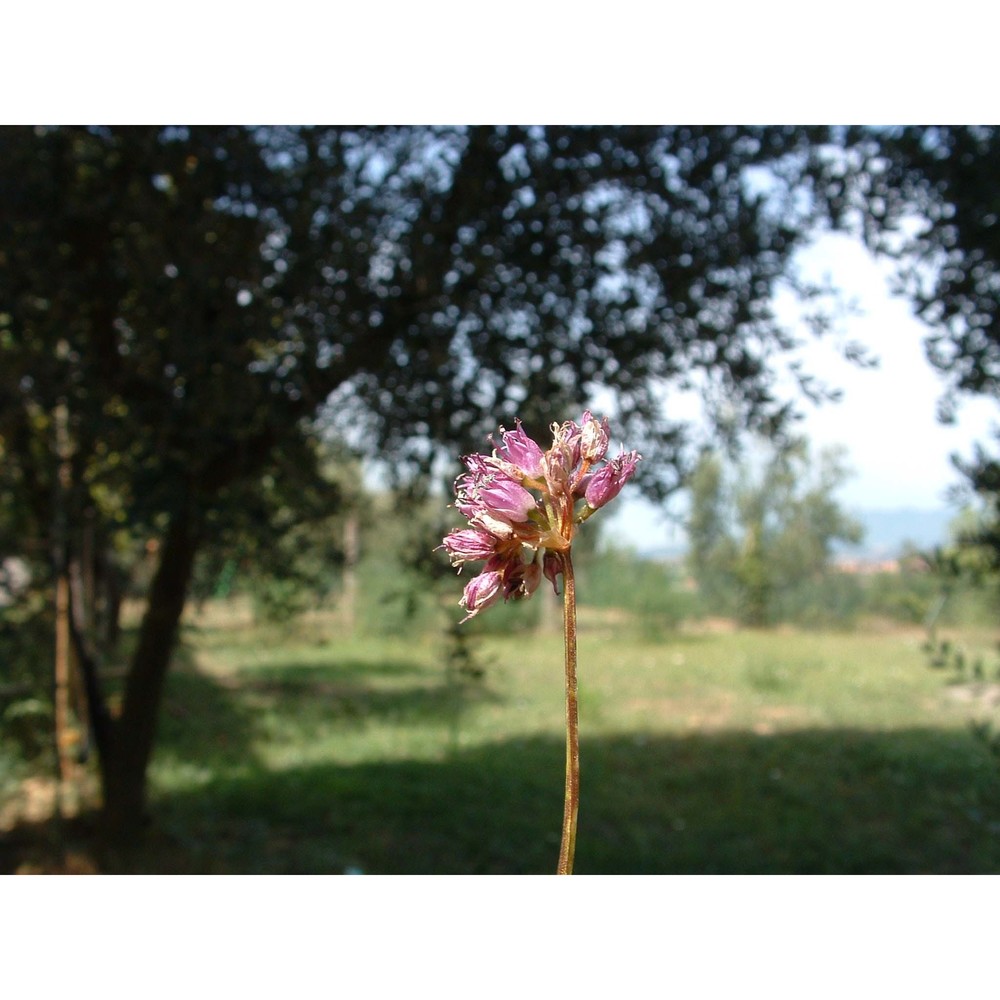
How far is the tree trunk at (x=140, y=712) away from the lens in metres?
3.50

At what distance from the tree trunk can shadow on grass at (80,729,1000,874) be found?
0.17 metres

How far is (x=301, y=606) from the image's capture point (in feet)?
11.7

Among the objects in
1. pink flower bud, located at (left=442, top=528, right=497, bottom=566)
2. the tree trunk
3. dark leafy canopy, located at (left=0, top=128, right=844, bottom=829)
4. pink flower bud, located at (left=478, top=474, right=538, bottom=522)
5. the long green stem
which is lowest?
the tree trunk

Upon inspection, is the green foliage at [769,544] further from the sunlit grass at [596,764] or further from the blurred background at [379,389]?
the blurred background at [379,389]

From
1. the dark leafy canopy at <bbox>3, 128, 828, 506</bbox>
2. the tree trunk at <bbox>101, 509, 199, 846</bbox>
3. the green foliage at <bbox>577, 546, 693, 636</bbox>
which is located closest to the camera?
the dark leafy canopy at <bbox>3, 128, 828, 506</bbox>

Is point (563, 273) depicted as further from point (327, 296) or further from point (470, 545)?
Result: point (470, 545)

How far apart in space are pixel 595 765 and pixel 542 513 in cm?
484

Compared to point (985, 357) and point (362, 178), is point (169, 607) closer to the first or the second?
point (362, 178)

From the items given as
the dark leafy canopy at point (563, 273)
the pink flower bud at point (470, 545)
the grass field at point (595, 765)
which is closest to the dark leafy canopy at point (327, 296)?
the dark leafy canopy at point (563, 273)

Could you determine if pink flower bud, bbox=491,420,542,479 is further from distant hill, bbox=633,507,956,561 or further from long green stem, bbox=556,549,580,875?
distant hill, bbox=633,507,956,561

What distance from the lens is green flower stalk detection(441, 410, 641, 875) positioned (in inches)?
18.1

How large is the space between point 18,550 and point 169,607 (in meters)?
0.60

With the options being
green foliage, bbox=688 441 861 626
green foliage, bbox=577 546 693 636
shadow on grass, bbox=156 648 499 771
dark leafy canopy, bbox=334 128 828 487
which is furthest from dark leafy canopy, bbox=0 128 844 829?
green foliage, bbox=577 546 693 636

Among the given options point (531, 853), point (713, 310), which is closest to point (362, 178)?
point (713, 310)
